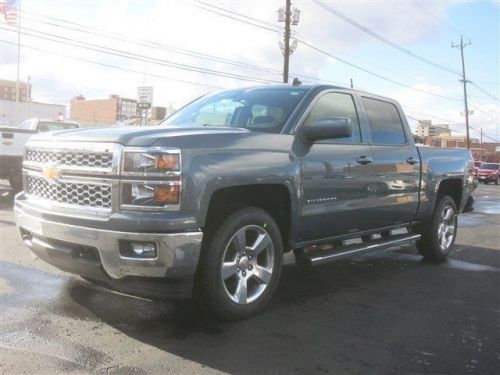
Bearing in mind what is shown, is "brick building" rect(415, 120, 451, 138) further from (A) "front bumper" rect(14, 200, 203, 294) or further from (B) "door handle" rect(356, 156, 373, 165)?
(A) "front bumper" rect(14, 200, 203, 294)

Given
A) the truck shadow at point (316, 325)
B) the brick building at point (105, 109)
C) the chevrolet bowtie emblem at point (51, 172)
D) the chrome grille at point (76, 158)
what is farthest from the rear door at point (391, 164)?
the brick building at point (105, 109)

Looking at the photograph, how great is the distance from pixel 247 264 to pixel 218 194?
0.64 m

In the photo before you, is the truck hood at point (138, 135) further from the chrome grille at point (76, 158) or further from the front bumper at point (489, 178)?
the front bumper at point (489, 178)

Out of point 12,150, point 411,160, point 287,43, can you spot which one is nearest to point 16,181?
point 12,150

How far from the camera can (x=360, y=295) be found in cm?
521

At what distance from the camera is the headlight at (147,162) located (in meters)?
3.62

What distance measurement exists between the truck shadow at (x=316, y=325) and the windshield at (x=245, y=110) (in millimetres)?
1627

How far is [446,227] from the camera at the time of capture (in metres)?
7.33

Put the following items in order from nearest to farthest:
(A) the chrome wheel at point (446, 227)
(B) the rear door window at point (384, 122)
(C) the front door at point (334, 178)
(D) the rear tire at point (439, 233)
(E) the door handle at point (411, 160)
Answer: (C) the front door at point (334, 178) → (B) the rear door window at point (384, 122) → (E) the door handle at point (411, 160) → (D) the rear tire at point (439, 233) → (A) the chrome wheel at point (446, 227)

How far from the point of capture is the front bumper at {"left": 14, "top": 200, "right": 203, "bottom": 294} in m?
3.58

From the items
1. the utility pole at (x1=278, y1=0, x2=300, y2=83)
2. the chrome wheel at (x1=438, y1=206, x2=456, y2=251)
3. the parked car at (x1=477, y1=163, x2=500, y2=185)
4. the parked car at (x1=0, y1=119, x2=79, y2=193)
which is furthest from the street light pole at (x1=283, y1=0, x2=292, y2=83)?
the parked car at (x1=477, y1=163, x2=500, y2=185)

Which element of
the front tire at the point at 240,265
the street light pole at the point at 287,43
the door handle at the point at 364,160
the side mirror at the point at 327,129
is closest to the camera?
the front tire at the point at 240,265

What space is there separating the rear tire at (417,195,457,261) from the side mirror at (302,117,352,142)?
301 cm

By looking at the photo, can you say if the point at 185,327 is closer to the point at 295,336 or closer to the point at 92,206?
the point at 295,336
